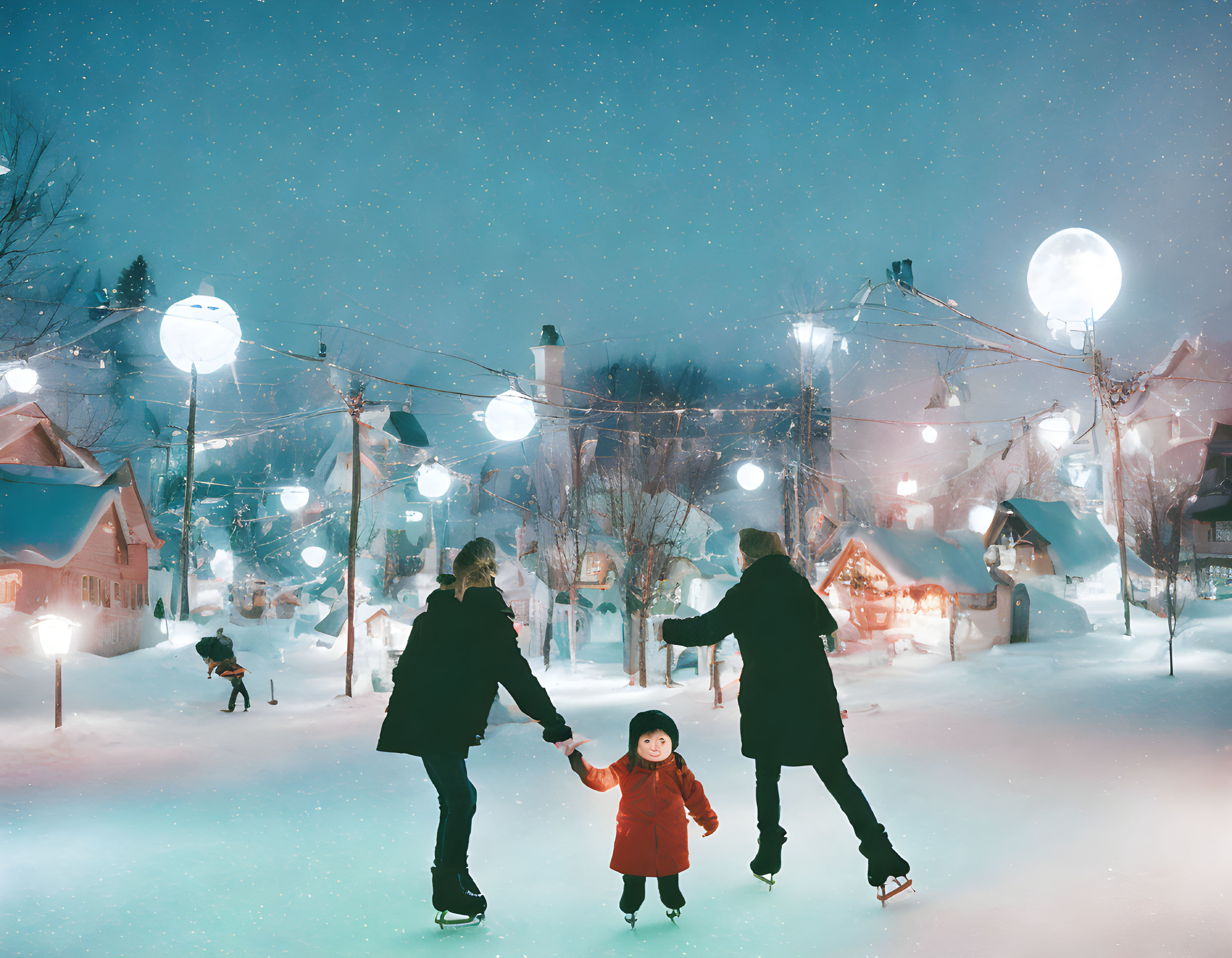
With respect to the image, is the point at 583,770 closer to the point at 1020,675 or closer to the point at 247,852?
the point at 247,852

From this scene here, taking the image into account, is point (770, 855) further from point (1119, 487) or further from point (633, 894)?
point (1119, 487)

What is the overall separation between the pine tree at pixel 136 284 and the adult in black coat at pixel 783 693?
128 feet

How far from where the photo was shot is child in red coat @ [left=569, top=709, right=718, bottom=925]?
4.03 meters

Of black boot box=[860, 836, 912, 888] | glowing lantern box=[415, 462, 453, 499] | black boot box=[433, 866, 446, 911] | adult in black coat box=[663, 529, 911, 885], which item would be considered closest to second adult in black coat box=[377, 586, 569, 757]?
black boot box=[433, 866, 446, 911]

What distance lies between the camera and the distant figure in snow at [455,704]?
4.08m

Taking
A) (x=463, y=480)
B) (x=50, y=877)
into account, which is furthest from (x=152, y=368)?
(x=50, y=877)

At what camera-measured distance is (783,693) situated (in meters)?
4.42

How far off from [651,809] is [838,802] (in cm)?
112

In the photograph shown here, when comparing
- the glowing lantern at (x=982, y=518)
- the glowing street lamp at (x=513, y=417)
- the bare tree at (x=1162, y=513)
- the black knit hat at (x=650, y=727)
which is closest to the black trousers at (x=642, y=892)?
the black knit hat at (x=650, y=727)

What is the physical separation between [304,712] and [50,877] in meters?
8.29

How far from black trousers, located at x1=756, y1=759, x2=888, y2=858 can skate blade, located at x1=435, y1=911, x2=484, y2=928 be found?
1717mm

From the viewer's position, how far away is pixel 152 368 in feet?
103

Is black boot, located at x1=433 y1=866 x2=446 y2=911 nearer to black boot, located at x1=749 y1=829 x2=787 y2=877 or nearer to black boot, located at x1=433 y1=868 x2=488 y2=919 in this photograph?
black boot, located at x1=433 y1=868 x2=488 y2=919

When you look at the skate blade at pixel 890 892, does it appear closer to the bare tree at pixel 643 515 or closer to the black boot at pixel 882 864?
the black boot at pixel 882 864
